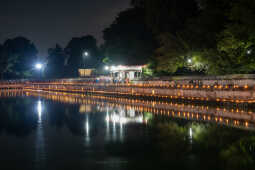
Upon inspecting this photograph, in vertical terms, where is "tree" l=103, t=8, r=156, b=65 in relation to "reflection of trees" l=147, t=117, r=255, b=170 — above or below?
above

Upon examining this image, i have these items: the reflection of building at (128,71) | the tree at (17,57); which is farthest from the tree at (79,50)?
the reflection of building at (128,71)

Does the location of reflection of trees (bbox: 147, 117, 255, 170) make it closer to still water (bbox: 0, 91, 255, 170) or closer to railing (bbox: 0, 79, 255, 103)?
still water (bbox: 0, 91, 255, 170)

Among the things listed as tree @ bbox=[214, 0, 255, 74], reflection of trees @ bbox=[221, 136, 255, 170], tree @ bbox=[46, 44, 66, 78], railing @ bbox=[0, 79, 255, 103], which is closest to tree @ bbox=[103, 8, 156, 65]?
railing @ bbox=[0, 79, 255, 103]

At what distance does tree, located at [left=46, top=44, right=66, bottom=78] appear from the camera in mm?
114713

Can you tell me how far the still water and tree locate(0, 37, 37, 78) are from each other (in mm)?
89367

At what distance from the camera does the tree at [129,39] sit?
6122 centimetres

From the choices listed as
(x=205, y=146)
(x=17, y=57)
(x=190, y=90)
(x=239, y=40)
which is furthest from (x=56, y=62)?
(x=205, y=146)

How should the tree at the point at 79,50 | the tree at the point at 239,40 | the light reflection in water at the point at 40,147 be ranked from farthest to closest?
1. the tree at the point at 79,50
2. the tree at the point at 239,40
3. the light reflection in water at the point at 40,147

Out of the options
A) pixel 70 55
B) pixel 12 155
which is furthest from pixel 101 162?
pixel 70 55

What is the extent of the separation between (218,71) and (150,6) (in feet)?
65.6

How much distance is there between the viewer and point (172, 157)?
1023cm

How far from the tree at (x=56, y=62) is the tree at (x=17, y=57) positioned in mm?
5664

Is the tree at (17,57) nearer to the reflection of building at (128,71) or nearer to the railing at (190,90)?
the reflection of building at (128,71)

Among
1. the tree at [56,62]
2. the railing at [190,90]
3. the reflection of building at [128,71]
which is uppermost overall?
the tree at [56,62]
